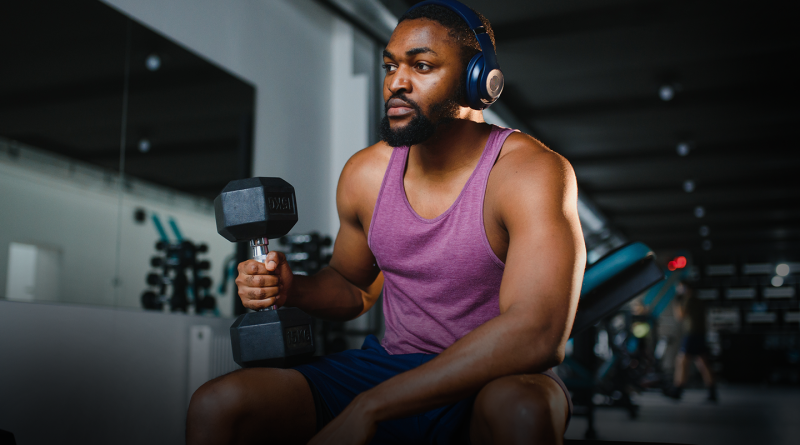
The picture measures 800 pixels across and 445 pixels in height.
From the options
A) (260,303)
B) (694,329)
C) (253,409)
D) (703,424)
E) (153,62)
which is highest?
(153,62)

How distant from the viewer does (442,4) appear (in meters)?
1.18

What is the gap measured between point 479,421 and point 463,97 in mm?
604

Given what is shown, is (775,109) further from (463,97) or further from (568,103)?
(463,97)

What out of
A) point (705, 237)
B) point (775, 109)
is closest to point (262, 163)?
point (775, 109)

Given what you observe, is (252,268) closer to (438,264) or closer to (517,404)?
(438,264)

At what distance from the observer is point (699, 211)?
11.7 meters

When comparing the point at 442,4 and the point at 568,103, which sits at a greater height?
the point at 568,103

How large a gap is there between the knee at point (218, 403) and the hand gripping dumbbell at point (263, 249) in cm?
7

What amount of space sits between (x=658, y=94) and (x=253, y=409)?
6.30m

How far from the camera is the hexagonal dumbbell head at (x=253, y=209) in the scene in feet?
3.35

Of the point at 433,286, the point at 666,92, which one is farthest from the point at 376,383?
the point at 666,92

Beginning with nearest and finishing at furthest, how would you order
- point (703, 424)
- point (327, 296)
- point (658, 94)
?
point (327, 296), point (703, 424), point (658, 94)

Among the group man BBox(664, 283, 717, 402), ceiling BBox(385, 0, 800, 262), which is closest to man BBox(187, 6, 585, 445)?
ceiling BBox(385, 0, 800, 262)

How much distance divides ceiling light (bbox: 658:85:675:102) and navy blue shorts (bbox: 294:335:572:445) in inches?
224
